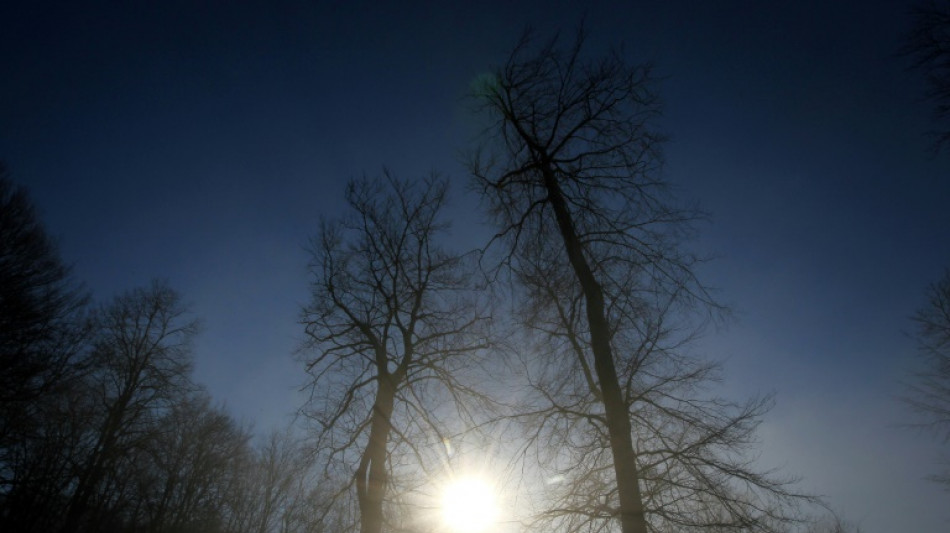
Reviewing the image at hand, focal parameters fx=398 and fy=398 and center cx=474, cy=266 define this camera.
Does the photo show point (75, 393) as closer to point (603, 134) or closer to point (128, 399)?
point (128, 399)

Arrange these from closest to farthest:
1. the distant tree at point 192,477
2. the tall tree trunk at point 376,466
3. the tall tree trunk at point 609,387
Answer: the tall tree trunk at point 609,387 < the tall tree trunk at point 376,466 < the distant tree at point 192,477

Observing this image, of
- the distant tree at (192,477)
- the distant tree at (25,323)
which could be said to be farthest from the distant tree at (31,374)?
the distant tree at (192,477)

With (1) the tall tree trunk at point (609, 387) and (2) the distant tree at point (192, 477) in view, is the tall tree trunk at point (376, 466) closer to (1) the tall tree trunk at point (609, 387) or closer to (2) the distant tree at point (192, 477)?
(1) the tall tree trunk at point (609, 387)

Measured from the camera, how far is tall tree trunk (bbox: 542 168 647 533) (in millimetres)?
4234

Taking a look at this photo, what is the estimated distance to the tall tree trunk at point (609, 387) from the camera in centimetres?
423

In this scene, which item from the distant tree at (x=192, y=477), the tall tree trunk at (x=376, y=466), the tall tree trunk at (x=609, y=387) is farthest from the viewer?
the distant tree at (x=192, y=477)

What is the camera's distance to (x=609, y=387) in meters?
4.79

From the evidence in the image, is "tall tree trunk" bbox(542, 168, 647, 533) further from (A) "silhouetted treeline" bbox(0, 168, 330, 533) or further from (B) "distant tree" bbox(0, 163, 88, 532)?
(B) "distant tree" bbox(0, 163, 88, 532)

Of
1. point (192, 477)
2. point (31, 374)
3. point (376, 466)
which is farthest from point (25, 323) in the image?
point (192, 477)

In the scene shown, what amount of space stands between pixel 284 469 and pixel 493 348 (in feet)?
113

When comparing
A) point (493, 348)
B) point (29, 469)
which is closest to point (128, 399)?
point (29, 469)

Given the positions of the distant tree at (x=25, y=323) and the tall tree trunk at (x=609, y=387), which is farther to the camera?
the distant tree at (x=25, y=323)

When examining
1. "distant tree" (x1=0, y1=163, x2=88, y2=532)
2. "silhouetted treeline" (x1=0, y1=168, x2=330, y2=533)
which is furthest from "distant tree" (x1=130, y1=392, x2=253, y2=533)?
"distant tree" (x1=0, y1=163, x2=88, y2=532)

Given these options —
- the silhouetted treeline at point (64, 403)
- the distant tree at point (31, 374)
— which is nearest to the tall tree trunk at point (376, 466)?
the silhouetted treeline at point (64, 403)
